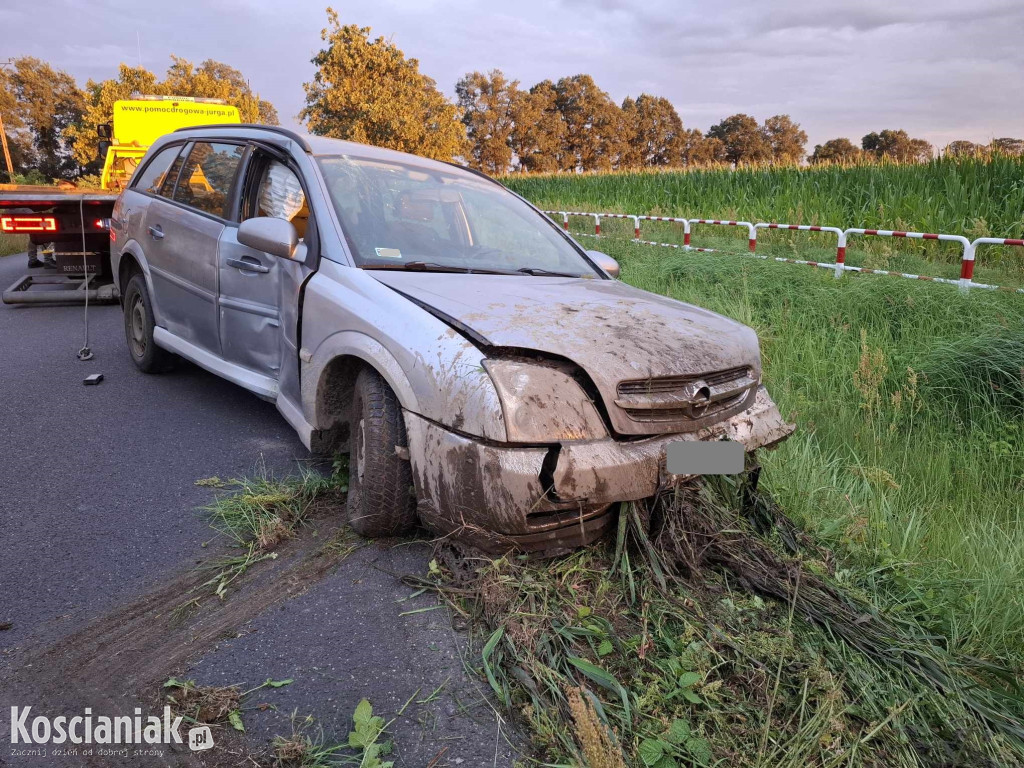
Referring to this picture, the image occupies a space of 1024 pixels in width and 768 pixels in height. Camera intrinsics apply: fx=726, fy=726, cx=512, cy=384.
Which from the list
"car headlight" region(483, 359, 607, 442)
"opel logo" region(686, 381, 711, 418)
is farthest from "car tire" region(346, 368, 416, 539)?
"opel logo" region(686, 381, 711, 418)

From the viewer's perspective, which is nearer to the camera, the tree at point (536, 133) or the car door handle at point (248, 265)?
the car door handle at point (248, 265)

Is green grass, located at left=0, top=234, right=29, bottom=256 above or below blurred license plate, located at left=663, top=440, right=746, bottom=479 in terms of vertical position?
above

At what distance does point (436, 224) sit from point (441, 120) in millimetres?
28924

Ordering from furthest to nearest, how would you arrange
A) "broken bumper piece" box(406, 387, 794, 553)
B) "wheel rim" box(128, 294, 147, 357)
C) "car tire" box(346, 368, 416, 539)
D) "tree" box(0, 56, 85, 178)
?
"tree" box(0, 56, 85, 178)
"wheel rim" box(128, 294, 147, 357)
"car tire" box(346, 368, 416, 539)
"broken bumper piece" box(406, 387, 794, 553)

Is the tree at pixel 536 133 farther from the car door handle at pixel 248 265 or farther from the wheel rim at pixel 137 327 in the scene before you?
the car door handle at pixel 248 265

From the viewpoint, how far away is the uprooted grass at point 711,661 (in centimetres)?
201

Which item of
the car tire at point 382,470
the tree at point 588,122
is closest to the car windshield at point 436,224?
the car tire at point 382,470

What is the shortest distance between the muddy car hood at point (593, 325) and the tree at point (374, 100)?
27.0 m

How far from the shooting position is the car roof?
13.1 feet

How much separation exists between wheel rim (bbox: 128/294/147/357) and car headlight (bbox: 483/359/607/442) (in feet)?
13.3

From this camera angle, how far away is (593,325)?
112 inches

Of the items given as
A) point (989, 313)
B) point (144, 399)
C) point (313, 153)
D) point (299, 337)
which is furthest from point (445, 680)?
point (989, 313)

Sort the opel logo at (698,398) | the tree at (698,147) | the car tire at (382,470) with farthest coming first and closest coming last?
the tree at (698,147) < the car tire at (382,470) < the opel logo at (698,398)

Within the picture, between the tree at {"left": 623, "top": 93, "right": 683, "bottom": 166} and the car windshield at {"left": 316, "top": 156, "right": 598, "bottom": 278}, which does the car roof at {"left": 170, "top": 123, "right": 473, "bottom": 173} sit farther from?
the tree at {"left": 623, "top": 93, "right": 683, "bottom": 166}
